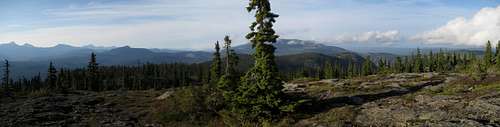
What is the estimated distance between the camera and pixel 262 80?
1485 inches

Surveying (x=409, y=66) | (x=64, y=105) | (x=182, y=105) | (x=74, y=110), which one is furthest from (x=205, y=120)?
(x=409, y=66)

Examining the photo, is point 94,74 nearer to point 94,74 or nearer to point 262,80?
point 94,74

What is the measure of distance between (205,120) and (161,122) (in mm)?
5946

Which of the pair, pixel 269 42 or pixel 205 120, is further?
pixel 205 120

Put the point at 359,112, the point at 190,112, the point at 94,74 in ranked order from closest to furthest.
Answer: the point at 359,112 < the point at 190,112 < the point at 94,74

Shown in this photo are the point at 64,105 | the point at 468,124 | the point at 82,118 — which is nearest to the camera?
the point at 468,124

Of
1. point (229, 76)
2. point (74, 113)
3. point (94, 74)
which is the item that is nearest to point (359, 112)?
point (229, 76)

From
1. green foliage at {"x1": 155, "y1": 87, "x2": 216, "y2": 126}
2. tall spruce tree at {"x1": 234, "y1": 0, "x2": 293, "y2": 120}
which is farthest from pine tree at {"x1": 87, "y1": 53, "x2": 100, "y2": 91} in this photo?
tall spruce tree at {"x1": 234, "y1": 0, "x2": 293, "y2": 120}

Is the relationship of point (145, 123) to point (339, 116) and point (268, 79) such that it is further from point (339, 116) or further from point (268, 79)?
point (339, 116)

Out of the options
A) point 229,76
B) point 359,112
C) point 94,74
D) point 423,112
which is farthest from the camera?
point 94,74

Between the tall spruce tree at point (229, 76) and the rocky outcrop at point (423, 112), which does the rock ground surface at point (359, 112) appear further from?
the tall spruce tree at point (229, 76)

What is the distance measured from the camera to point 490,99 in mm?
35000

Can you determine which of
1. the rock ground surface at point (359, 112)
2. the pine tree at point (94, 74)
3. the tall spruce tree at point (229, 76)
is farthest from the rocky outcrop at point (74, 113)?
the pine tree at point (94, 74)

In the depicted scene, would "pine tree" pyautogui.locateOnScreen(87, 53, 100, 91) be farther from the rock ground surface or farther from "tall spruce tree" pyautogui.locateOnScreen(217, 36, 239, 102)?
"tall spruce tree" pyautogui.locateOnScreen(217, 36, 239, 102)
